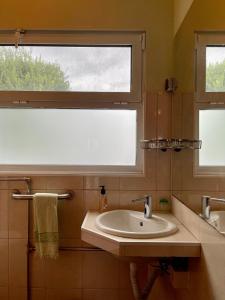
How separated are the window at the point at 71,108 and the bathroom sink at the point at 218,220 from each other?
0.83m

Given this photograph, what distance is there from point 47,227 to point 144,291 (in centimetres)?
73

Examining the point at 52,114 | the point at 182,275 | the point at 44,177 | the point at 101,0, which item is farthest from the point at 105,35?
the point at 182,275

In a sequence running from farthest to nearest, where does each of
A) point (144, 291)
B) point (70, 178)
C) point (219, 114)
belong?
point (70, 178)
point (144, 291)
point (219, 114)

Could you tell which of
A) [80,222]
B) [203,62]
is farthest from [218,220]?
[80,222]

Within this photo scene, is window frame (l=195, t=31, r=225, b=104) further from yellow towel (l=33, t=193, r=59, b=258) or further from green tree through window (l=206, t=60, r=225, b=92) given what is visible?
yellow towel (l=33, t=193, r=59, b=258)

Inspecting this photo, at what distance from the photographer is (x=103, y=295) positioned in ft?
6.08

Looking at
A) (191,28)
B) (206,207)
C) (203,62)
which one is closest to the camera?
(206,207)

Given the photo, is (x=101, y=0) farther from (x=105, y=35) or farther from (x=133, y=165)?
(x=133, y=165)

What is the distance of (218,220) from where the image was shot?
3.52 ft

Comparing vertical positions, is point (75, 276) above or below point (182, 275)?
below

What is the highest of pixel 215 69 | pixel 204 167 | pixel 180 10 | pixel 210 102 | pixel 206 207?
pixel 180 10

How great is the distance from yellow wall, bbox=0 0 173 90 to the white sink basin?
0.89m

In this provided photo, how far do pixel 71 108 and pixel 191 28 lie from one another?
95 cm

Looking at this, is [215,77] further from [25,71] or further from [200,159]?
[25,71]
